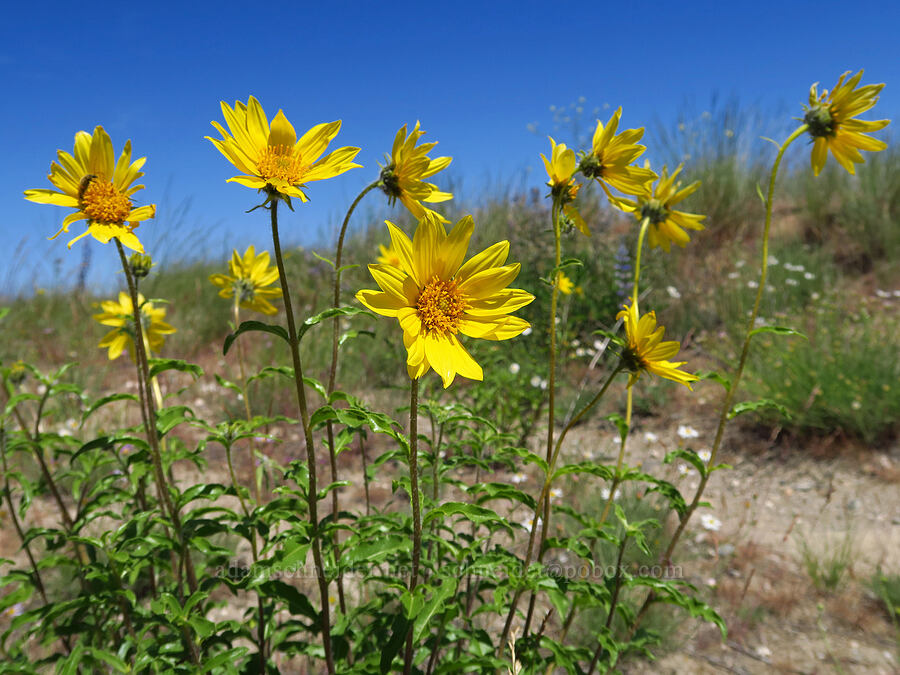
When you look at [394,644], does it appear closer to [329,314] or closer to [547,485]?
[547,485]

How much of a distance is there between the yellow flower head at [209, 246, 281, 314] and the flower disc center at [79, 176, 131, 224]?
0.49 metres

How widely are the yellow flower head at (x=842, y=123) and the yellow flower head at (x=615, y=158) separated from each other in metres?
0.45

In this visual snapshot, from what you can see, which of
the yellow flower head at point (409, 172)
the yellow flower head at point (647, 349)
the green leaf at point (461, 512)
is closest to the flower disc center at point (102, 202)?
the yellow flower head at point (409, 172)

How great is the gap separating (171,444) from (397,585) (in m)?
1.06

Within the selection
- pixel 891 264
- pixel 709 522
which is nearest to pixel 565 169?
pixel 709 522

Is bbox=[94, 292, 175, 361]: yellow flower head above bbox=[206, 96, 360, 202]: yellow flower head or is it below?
below

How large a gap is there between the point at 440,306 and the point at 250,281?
107cm

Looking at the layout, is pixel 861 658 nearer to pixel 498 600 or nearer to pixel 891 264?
pixel 498 600

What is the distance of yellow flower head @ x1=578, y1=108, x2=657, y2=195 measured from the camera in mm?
1549

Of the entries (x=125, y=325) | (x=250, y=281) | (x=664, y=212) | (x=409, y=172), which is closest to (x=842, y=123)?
(x=664, y=212)

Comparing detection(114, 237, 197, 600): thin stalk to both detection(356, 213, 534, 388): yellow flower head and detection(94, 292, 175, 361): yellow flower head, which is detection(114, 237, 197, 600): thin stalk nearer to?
detection(94, 292, 175, 361): yellow flower head

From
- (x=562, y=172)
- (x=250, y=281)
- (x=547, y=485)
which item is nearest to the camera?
(x=547, y=485)

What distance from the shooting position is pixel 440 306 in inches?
45.4

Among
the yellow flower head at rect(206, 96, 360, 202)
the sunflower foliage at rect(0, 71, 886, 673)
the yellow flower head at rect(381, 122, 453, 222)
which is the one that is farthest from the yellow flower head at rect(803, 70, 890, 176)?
the yellow flower head at rect(206, 96, 360, 202)
